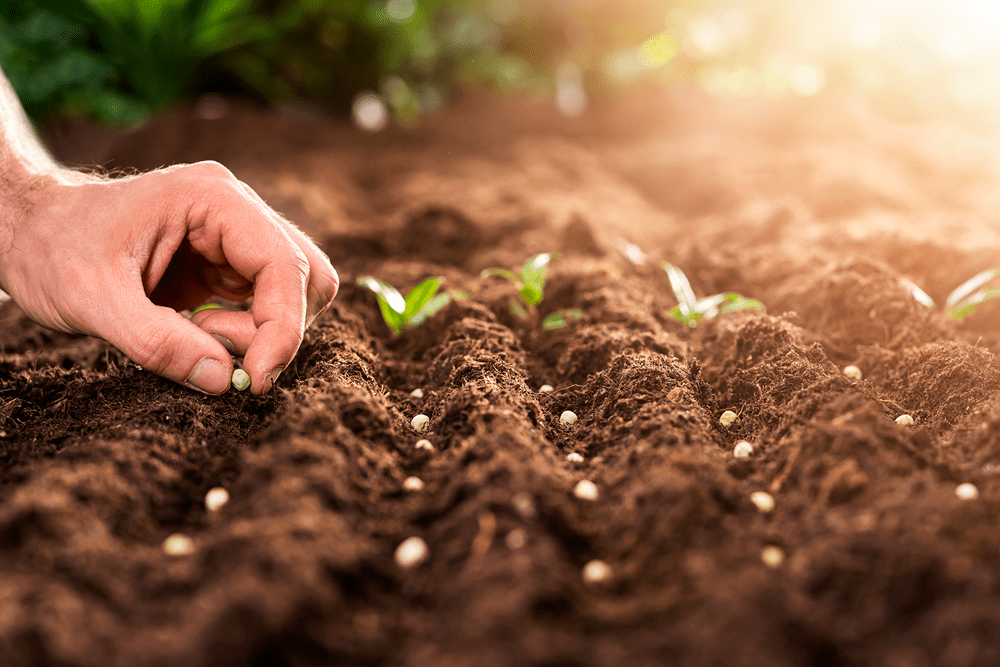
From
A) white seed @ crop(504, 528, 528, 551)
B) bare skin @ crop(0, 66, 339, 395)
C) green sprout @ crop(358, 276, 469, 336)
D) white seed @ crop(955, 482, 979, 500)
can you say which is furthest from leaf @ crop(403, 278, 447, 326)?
white seed @ crop(955, 482, 979, 500)

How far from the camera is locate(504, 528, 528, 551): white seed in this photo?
930 millimetres

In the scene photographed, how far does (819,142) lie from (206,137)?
3342 mm

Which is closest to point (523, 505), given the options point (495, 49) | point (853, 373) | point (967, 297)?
point (853, 373)

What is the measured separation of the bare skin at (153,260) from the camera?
127cm

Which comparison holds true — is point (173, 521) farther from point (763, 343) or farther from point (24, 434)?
point (763, 343)

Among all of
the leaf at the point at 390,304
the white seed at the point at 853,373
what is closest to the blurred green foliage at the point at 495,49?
the leaf at the point at 390,304

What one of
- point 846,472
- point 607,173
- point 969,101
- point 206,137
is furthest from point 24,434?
point 969,101

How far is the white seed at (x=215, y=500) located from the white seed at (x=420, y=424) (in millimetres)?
391

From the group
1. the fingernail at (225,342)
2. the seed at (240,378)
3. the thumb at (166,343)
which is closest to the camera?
the thumb at (166,343)

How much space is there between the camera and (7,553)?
38.2 inches

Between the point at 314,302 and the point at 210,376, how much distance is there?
294 mm

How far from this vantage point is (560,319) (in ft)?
5.70

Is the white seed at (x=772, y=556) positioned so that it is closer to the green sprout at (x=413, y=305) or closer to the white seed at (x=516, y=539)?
the white seed at (x=516, y=539)

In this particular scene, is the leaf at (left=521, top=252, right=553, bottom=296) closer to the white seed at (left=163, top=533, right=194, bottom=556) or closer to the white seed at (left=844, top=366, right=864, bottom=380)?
the white seed at (left=844, top=366, right=864, bottom=380)
